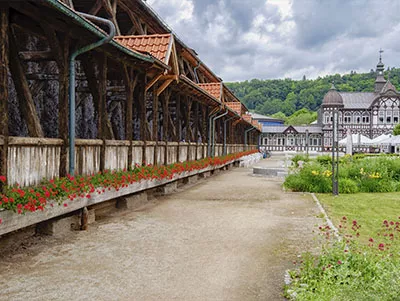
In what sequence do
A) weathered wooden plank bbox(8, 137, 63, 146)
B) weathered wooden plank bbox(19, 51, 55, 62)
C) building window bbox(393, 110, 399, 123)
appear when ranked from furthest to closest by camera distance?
building window bbox(393, 110, 399, 123) → weathered wooden plank bbox(19, 51, 55, 62) → weathered wooden plank bbox(8, 137, 63, 146)

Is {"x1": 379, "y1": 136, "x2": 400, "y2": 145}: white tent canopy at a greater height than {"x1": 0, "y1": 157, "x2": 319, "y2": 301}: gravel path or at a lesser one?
greater

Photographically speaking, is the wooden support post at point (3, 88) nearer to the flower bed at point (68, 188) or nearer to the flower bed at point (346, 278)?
the flower bed at point (68, 188)

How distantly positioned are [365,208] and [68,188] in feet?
22.6

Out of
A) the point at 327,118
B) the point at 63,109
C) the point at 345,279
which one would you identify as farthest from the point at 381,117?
the point at 345,279

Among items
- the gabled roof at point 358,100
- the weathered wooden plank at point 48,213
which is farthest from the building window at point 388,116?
the weathered wooden plank at point 48,213

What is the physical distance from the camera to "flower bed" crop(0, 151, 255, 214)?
17.1 feet

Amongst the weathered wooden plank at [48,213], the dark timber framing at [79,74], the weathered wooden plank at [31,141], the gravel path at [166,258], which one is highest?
the dark timber framing at [79,74]

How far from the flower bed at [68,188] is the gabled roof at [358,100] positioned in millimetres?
70982

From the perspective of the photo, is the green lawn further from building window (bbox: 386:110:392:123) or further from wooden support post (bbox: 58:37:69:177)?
building window (bbox: 386:110:392:123)

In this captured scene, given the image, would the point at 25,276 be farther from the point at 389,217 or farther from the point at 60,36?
the point at 389,217

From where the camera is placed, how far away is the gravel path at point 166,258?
171 inches

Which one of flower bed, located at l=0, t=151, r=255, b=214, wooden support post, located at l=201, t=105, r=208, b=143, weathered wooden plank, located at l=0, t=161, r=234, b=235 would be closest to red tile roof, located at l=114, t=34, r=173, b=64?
flower bed, located at l=0, t=151, r=255, b=214

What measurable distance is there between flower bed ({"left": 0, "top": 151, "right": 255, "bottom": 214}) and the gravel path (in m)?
0.62

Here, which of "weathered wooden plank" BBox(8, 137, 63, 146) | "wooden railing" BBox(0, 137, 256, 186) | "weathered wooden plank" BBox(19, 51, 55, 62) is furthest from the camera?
"weathered wooden plank" BBox(19, 51, 55, 62)
